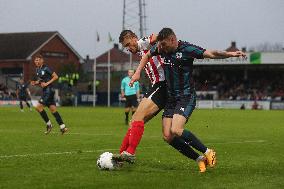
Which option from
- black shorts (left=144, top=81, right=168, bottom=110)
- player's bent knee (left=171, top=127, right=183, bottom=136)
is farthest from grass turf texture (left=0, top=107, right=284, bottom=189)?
black shorts (left=144, top=81, right=168, bottom=110)

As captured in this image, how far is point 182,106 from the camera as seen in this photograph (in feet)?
35.9

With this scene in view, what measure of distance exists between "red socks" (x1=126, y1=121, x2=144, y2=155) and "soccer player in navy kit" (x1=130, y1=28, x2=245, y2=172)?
41 centimetres

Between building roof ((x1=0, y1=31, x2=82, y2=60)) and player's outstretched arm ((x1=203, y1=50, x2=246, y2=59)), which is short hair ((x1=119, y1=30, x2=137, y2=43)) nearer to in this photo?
player's outstretched arm ((x1=203, y1=50, x2=246, y2=59))

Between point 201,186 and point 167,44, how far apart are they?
258 cm

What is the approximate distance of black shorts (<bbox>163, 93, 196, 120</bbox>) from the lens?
1092 cm

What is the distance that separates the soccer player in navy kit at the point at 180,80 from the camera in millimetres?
10742

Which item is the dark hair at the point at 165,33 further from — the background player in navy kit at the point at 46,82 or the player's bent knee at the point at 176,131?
the background player in navy kit at the point at 46,82

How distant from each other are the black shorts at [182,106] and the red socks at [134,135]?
47cm

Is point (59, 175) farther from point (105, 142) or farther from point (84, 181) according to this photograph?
point (105, 142)

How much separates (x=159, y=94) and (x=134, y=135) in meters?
0.88

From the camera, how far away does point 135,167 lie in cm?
1132

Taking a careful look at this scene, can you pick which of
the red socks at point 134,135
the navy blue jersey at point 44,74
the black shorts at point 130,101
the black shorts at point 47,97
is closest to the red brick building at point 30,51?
the black shorts at point 130,101

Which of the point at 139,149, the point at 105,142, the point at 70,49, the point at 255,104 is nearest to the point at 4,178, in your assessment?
the point at 139,149

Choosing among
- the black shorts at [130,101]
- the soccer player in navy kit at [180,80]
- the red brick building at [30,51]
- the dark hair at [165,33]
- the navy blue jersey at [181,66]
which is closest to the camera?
the dark hair at [165,33]
